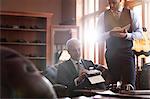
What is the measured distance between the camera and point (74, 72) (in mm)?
2959

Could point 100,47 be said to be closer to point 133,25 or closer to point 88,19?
point 88,19

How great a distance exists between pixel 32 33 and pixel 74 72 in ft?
12.3

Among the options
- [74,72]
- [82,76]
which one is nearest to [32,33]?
[74,72]

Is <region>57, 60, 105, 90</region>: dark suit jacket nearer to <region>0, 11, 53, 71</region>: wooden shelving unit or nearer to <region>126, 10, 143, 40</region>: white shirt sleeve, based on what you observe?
<region>126, 10, 143, 40</region>: white shirt sleeve

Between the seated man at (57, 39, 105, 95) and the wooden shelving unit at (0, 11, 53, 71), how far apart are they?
323 cm

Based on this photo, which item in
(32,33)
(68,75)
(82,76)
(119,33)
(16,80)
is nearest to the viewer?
(16,80)

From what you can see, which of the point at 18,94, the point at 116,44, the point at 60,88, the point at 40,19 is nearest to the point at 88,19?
the point at 40,19

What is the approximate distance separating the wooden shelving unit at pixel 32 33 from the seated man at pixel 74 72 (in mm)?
3233

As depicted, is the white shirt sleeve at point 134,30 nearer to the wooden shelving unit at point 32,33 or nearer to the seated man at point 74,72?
the seated man at point 74,72

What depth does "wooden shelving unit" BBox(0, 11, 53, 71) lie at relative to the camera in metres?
6.32

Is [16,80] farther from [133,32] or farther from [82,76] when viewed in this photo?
[82,76]

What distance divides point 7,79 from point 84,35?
20.4ft

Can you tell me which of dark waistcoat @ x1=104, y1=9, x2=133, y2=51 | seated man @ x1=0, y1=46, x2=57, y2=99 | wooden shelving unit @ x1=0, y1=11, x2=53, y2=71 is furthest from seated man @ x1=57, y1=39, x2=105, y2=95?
wooden shelving unit @ x1=0, y1=11, x2=53, y2=71

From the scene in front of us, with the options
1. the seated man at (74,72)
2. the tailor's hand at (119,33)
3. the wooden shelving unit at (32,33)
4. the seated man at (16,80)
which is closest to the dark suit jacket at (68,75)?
the seated man at (74,72)
